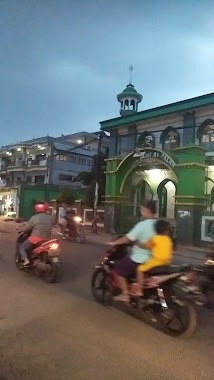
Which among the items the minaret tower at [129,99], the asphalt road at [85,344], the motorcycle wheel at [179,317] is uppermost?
the minaret tower at [129,99]

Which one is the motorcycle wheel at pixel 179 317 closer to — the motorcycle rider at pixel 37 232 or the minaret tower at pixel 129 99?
the motorcycle rider at pixel 37 232

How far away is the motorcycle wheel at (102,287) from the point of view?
243 inches

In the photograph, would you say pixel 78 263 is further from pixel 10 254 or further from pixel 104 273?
pixel 104 273

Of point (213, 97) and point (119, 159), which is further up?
point (213, 97)

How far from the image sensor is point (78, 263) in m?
10.2

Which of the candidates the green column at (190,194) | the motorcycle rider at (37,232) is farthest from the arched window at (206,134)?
the motorcycle rider at (37,232)

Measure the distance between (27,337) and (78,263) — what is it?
5569 mm

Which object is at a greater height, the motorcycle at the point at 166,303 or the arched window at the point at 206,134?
the arched window at the point at 206,134

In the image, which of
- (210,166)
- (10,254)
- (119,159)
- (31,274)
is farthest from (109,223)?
(31,274)

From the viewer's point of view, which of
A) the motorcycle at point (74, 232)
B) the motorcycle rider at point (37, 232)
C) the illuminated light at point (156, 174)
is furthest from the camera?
the illuminated light at point (156, 174)

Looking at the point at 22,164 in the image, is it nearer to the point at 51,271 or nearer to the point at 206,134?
the point at 206,134

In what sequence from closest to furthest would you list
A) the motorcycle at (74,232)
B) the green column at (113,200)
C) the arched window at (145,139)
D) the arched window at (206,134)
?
1. the motorcycle at (74,232)
2. the arched window at (206,134)
3. the green column at (113,200)
4. the arched window at (145,139)

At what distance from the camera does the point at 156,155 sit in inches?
802

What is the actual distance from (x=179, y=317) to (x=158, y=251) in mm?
862
